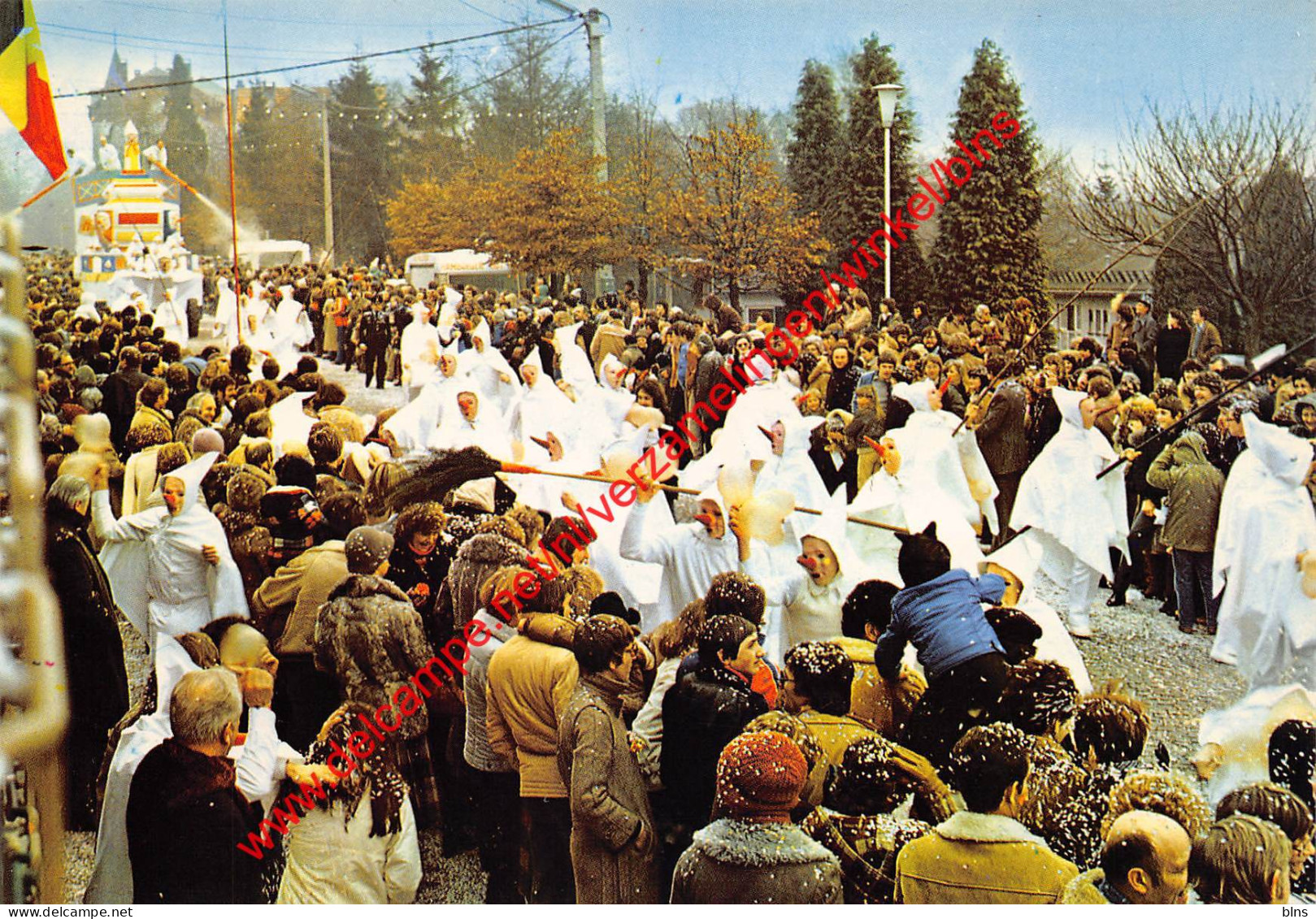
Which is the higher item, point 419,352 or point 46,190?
point 46,190

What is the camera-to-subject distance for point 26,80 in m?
5.26

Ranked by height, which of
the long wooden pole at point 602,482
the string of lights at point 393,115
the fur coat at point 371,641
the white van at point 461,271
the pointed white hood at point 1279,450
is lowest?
the fur coat at point 371,641

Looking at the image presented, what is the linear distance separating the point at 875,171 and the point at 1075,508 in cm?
169

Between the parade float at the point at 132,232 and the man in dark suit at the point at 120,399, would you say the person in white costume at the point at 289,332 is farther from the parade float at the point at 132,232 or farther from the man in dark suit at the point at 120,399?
the man in dark suit at the point at 120,399

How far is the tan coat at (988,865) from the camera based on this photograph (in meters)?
3.62

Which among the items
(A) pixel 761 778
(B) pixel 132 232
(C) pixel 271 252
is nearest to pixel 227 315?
(C) pixel 271 252

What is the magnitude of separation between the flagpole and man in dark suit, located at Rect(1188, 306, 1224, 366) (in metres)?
3.65

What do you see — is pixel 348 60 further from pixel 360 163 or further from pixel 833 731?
pixel 833 731

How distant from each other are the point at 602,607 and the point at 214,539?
1.66m

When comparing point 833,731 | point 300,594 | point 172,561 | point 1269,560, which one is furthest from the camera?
point 172,561

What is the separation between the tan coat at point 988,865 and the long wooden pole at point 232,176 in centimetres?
359

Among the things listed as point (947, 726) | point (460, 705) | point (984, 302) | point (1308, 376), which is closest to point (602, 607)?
point (460, 705)

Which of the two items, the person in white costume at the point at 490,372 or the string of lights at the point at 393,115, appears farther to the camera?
the person in white costume at the point at 490,372

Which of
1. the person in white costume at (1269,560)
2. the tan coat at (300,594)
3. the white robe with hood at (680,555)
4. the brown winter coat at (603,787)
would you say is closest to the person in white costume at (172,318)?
the tan coat at (300,594)
